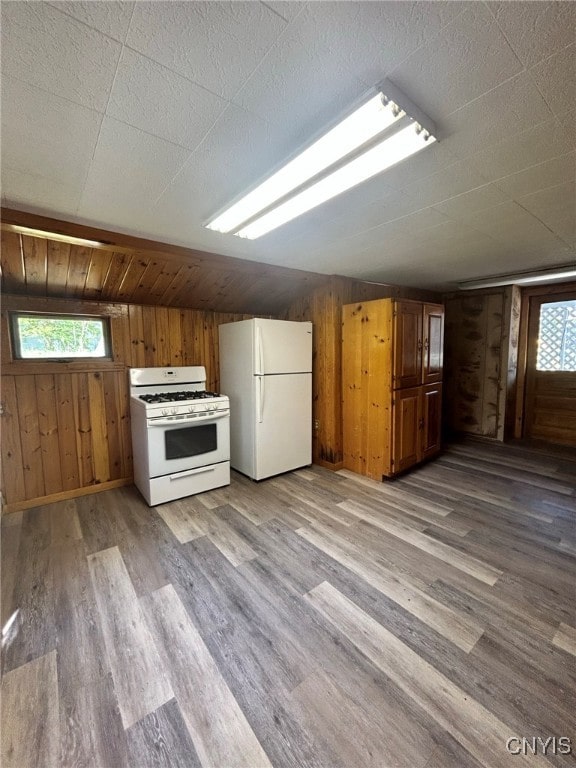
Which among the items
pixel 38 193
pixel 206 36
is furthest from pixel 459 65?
pixel 38 193

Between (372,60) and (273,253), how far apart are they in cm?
191

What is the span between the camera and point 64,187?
1655 millimetres

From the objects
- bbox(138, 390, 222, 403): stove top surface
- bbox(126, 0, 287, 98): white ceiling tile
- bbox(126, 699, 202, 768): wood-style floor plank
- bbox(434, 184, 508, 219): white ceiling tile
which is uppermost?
bbox(126, 0, 287, 98): white ceiling tile

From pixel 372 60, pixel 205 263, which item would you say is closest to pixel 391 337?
pixel 205 263

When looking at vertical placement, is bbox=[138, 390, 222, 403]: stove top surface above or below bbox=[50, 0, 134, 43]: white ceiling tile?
below

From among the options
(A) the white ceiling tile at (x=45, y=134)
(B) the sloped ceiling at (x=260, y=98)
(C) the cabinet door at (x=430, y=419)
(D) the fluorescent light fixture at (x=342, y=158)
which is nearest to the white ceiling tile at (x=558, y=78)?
(B) the sloped ceiling at (x=260, y=98)

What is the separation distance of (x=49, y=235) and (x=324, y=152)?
2.01 meters

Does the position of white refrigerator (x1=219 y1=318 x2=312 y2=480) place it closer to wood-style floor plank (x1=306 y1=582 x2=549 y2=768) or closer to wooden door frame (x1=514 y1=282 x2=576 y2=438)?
wood-style floor plank (x1=306 y1=582 x2=549 y2=768)

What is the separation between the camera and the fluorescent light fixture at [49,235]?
1.97m

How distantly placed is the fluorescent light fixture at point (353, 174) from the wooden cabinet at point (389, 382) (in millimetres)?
1634

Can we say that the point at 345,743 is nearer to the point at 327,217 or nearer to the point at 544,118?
the point at 544,118

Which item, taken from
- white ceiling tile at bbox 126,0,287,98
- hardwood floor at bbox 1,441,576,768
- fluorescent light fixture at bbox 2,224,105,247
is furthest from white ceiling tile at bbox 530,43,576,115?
fluorescent light fixture at bbox 2,224,105,247

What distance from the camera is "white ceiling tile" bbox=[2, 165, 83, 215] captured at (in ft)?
5.10

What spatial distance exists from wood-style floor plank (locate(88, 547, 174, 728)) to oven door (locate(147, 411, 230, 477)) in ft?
3.06
